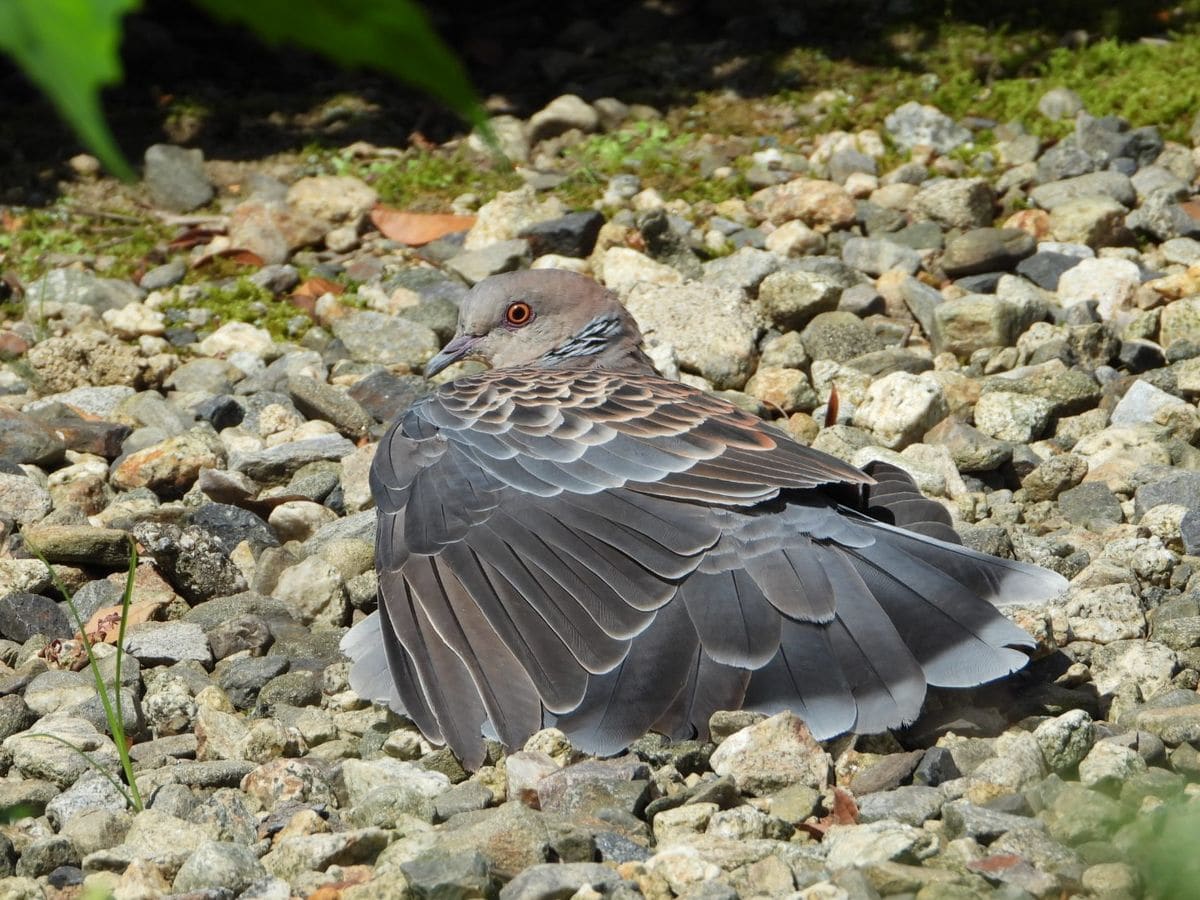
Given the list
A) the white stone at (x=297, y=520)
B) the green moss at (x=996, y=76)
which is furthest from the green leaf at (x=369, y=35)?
the green moss at (x=996, y=76)

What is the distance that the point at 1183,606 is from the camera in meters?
3.75

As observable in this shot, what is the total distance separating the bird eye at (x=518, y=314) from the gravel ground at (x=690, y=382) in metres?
0.58

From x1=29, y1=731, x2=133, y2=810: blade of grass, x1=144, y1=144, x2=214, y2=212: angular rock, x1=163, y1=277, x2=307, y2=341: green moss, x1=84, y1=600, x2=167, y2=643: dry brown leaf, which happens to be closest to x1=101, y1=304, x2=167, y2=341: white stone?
x1=163, y1=277, x2=307, y2=341: green moss

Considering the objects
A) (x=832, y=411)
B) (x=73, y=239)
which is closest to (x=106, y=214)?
(x=73, y=239)

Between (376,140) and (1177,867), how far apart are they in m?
6.78

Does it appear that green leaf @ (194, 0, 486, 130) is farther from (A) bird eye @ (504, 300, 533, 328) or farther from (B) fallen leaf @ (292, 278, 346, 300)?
(B) fallen leaf @ (292, 278, 346, 300)

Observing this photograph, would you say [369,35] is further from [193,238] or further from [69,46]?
[193,238]

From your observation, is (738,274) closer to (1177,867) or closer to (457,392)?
(457,392)

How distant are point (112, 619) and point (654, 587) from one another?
1599 mm

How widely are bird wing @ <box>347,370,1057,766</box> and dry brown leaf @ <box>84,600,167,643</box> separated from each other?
2.35ft

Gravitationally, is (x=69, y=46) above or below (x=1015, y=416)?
above

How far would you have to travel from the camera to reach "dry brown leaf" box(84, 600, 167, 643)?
3.94 meters

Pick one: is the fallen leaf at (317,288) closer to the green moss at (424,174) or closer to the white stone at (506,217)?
the white stone at (506,217)

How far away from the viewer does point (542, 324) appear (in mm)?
5062
